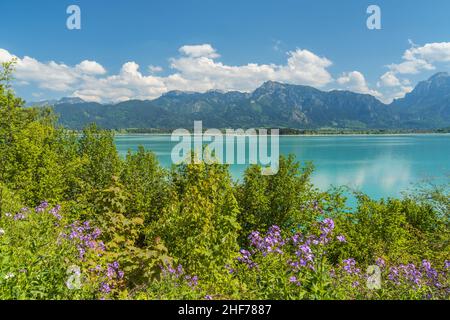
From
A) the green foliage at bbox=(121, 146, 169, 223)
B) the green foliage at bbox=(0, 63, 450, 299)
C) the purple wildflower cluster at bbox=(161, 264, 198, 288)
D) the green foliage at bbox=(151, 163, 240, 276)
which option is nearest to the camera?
the green foliage at bbox=(0, 63, 450, 299)

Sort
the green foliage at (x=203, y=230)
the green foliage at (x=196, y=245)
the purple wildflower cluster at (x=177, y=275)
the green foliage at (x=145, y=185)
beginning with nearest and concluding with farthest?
the green foliage at (x=196, y=245) < the purple wildflower cluster at (x=177, y=275) < the green foliage at (x=203, y=230) < the green foliage at (x=145, y=185)

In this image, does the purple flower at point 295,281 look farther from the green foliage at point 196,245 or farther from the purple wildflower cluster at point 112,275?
the purple wildflower cluster at point 112,275

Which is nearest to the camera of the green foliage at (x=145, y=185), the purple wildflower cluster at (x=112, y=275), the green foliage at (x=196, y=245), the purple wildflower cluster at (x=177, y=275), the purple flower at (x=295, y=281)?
the purple flower at (x=295, y=281)

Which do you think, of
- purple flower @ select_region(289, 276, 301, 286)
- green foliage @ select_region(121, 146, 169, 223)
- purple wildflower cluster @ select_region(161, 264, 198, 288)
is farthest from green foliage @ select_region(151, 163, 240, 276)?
green foliage @ select_region(121, 146, 169, 223)

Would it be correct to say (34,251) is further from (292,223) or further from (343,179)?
(343,179)

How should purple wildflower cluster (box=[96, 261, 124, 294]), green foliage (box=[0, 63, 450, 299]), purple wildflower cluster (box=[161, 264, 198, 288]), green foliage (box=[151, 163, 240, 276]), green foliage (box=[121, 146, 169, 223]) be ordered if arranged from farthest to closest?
1. green foliage (box=[121, 146, 169, 223])
2. green foliage (box=[151, 163, 240, 276])
3. purple wildflower cluster (box=[96, 261, 124, 294])
4. purple wildflower cluster (box=[161, 264, 198, 288])
5. green foliage (box=[0, 63, 450, 299])

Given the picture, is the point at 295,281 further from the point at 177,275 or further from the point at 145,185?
the point at 145,185

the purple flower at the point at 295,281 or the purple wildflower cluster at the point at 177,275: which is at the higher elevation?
the purple flower at the point at 295,281

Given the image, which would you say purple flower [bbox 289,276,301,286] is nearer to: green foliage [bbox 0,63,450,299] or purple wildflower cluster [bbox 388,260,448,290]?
green foliage [bbox 0,63,450,299]

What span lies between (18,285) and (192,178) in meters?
8.33

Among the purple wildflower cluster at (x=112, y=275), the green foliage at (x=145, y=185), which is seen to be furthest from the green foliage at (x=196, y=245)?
the green foliage at (x=145, y=185)

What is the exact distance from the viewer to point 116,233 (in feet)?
29.8

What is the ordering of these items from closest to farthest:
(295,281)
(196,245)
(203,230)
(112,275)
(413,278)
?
(295,281), (413,278), (112,275), (196,245), (203,230)

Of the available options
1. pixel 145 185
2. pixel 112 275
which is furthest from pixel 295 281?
pixel 145 185
